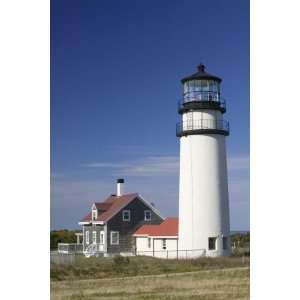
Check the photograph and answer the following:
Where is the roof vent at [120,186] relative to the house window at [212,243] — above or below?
above

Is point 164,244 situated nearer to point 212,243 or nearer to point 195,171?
point 212,243

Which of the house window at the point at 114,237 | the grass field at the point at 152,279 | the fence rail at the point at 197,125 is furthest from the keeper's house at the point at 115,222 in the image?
the fence rail at the point at 197,125

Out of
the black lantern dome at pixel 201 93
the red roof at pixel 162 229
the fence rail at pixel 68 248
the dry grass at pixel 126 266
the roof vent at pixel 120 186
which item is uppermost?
the black lantern dome at pixel 201 93

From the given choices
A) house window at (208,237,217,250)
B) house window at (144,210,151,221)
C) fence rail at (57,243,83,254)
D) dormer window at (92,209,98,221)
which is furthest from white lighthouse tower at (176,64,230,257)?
fence rail at (57,243,83,254)

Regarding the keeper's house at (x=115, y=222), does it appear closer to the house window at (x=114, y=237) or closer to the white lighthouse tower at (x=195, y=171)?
the house window at (x=114, y=237)

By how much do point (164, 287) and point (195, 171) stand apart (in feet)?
2.99

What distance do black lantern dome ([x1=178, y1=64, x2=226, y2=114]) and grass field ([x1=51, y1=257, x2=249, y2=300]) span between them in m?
→ 1.16

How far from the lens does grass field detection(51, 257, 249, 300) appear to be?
4383 mm

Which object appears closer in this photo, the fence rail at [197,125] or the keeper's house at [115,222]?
the keeper's house at [115,222]

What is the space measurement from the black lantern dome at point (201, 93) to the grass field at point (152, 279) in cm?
116

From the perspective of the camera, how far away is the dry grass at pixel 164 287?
4375 millimetres
